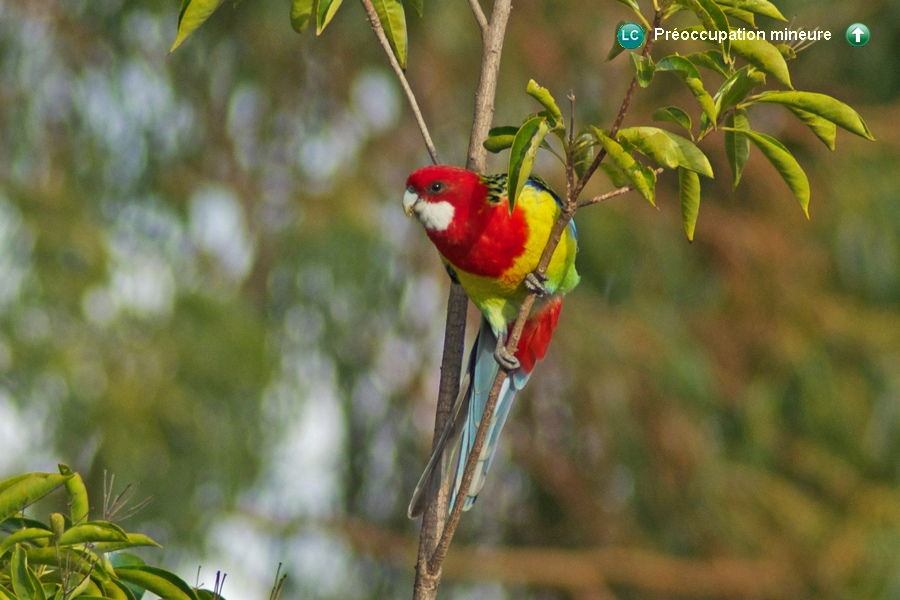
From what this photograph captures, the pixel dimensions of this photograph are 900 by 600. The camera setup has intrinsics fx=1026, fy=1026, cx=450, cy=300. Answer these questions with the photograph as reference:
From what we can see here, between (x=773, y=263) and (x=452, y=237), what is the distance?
4.64 meters

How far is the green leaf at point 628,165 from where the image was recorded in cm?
157

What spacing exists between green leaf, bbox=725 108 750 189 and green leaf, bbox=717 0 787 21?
0.53 ft

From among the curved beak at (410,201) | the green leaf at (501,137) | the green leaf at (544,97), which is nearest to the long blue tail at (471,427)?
the curved beak at (410,201)

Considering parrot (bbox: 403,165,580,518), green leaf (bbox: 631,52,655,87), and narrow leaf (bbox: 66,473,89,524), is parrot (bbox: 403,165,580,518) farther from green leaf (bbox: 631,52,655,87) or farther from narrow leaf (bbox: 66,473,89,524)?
narrow leaf (bbox: 66,473,89,524)

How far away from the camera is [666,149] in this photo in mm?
1553

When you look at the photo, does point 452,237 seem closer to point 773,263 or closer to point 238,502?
point 238,502

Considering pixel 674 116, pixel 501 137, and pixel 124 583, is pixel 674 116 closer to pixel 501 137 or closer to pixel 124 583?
pixel 501 137

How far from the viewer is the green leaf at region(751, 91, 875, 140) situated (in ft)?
5.38

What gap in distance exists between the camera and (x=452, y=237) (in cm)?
264

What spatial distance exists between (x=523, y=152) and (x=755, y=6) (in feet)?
1.49

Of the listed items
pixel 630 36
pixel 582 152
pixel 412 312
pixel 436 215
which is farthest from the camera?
pixel 412 312

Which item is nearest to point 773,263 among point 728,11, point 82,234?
point 82,234

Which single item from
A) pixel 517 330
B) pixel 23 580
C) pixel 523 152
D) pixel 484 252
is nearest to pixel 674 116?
pixel 523 152

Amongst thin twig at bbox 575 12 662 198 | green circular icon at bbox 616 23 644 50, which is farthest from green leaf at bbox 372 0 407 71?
thin twig at bbox 575 12 662 198
